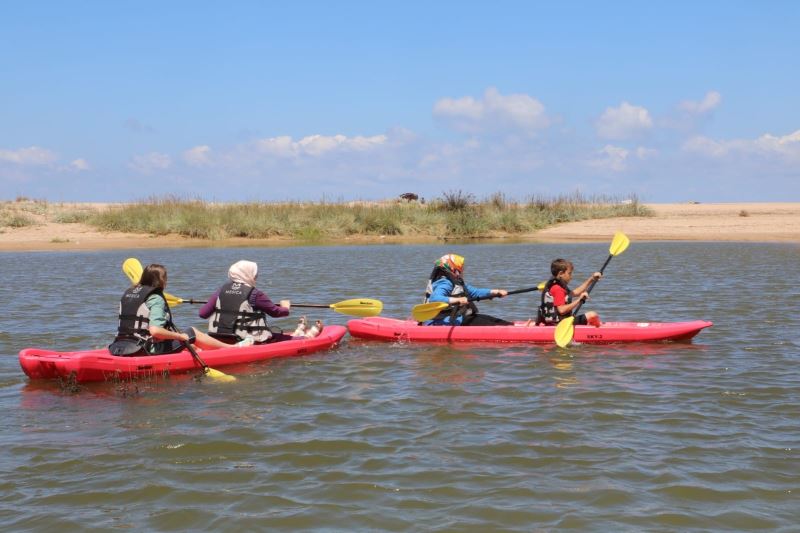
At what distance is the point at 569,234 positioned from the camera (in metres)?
29.1

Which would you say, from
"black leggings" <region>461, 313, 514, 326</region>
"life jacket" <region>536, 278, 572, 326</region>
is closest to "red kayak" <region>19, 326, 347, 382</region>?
"black leggings" <region>461, 313, 514, 326</region>

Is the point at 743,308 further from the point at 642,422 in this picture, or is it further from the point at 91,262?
the point at 91,262

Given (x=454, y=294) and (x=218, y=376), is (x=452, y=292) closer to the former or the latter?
(x=454, y=294)

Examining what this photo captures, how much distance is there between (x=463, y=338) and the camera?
32.8 feet

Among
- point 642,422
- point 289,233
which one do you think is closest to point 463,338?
point 642,422

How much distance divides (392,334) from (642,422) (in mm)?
4275

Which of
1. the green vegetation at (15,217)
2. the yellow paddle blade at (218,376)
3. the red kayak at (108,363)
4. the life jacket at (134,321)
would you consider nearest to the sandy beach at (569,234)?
the green vegetation at (15,217)

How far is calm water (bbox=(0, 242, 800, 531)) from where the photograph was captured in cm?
475

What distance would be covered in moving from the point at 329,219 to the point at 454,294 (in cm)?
1958

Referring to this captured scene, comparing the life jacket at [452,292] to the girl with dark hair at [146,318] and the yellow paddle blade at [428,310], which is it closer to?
the yellow paddle blade at [428,310]

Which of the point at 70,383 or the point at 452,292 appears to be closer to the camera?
the point at 70,383

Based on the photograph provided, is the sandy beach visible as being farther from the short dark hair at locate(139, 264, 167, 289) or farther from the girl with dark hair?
the short dark hair at locate(139, 264, 167, 289)

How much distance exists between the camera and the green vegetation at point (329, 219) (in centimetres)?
2780

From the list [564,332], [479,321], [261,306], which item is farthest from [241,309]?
[564,332]
